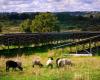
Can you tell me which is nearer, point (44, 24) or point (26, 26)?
point (44, 24)

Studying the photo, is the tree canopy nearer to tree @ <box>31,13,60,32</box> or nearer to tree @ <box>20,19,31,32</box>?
tree @ <box>31,13,60,32</box>

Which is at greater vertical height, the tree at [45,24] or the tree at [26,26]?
the tree at [45,24]

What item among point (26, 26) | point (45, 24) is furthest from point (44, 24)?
point (26, 26)

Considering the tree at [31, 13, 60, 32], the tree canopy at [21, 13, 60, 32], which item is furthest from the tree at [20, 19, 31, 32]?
the tree at [31, 13, 60, 32]

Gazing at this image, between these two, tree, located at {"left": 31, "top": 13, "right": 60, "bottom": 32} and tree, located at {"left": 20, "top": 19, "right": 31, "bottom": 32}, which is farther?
tree, located at {"left": 20, "top": 19, "right": 31, "bottom": 32}

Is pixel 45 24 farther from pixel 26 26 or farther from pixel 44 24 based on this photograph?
pixel 26 26

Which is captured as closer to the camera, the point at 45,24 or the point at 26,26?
the point at 45,24

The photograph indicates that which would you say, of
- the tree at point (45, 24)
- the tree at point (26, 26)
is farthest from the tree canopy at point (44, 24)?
the tree at point (26, 26)

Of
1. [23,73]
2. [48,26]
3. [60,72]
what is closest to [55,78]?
[60,72]

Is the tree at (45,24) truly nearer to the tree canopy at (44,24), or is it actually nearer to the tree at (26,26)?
the tree canopy at (44,24)

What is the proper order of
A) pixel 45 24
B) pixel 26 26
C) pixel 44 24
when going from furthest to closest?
1. pixel 26 26
2. pixel 44 24
3. pixel 45 24

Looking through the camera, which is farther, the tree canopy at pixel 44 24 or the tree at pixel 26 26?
the tree at pixel 26 26

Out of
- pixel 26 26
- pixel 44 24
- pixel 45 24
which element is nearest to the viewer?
pixel 45 24

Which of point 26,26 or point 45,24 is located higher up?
point 45,24
